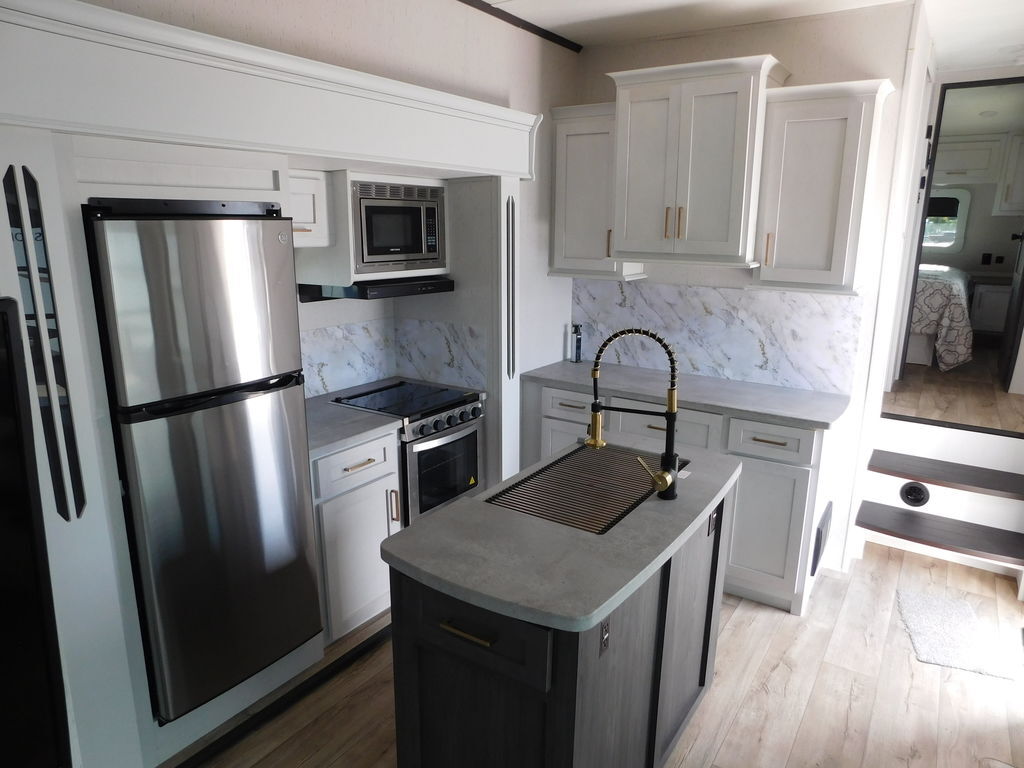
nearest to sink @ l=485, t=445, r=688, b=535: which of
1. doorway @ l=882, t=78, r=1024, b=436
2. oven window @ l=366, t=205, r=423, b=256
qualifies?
oven window @ l=366, t=205, r=423, b=256

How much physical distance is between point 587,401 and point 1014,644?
7.09ft

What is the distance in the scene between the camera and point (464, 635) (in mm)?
1615

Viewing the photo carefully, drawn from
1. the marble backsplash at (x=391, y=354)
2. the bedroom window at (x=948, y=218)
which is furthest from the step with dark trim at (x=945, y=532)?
the bedroom window at (x=948, y=218)

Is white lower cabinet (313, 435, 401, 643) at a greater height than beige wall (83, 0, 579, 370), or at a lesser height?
lesser

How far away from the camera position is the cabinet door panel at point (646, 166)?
126 inches

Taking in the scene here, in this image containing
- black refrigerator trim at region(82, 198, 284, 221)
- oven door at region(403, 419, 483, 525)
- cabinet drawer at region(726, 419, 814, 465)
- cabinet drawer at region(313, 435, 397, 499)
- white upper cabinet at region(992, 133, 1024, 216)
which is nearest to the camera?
black refrigerator trim at region(82, 198, 284, 221)

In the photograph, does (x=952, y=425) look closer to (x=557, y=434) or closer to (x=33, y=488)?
(x=557, y=434)

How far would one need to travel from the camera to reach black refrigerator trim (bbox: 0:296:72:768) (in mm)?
1275

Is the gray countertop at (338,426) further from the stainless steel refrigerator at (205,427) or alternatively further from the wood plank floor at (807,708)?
the wood plank floor at (807,708)

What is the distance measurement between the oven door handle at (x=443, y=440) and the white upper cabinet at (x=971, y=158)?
6.26 metres

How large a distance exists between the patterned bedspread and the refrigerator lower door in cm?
523

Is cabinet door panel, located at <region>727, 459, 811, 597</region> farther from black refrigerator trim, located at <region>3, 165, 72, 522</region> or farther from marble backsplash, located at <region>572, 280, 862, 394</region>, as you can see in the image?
black refrigerator trim, located at <region>3, 165, 72, 522</region>

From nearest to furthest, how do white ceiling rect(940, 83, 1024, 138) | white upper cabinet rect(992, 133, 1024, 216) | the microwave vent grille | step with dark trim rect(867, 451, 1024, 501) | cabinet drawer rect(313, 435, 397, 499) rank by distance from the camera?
cabinet drawer rect(313, 435, 397, 499) < the microwave vent grille < step with dark trim rect(867, 451, 1024, 501) < white ceiling rect(940, 83, 1024, 138) < white upper cabinet rect(992, 133, 1024, 216)

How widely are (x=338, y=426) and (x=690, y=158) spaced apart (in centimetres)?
203
